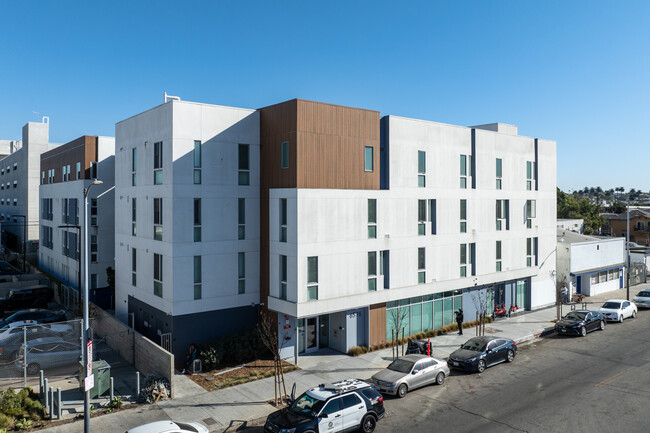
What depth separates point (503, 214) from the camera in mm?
33750

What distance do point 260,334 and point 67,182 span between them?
25.5 metres

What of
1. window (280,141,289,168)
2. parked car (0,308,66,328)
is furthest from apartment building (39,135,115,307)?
window (280,141,289,168)

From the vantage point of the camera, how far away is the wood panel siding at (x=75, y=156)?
3538 centimetres

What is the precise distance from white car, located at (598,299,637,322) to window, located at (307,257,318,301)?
2242 centimetres

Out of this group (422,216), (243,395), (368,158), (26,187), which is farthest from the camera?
(26,187)

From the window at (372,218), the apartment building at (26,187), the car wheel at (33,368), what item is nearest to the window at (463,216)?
the window at (372,218)

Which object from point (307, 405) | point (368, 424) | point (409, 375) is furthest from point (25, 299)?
point (368, 424)

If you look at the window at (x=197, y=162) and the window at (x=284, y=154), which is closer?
the window at (x=197, y=162)

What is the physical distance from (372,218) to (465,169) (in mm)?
8907

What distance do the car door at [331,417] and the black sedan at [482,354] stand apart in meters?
9.28

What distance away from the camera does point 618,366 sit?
23125 mm

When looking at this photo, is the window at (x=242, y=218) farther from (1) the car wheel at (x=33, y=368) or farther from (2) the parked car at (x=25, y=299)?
(2) the parked car at (x=25, y=299)

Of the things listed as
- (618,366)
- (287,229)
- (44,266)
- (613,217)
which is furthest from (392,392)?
(613,217)

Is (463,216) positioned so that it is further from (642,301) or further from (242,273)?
(642,301)
